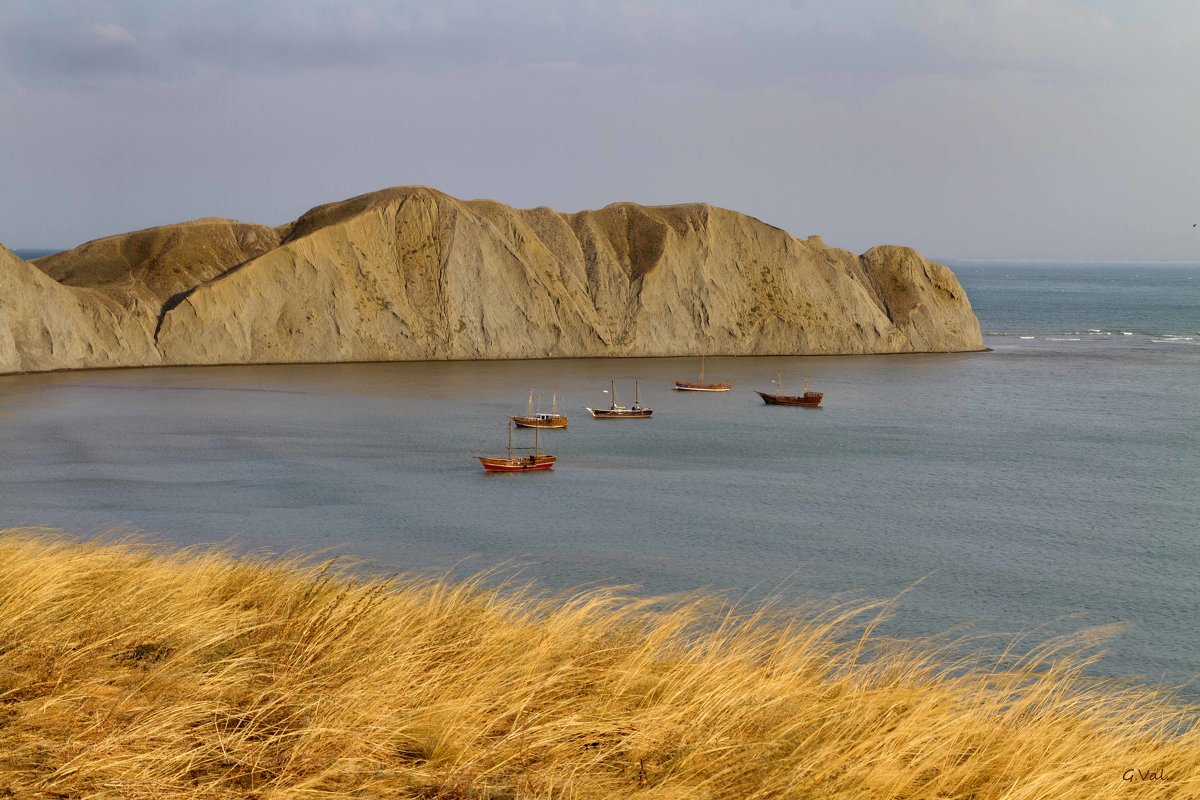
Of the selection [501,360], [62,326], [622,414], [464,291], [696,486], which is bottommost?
[696,486]

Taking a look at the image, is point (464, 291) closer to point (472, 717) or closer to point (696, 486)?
point (696, 486)

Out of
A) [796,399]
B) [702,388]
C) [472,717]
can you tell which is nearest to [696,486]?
[796,399]

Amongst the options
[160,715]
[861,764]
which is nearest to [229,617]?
[160,715]

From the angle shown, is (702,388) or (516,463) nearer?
(516,463)

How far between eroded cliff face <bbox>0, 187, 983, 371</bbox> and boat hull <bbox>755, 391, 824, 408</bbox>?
38.0m

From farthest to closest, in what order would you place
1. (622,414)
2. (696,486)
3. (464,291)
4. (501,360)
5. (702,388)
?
(464,291), (501,360), (702,388), (622,414), (696,486)

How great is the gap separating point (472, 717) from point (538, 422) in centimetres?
6207

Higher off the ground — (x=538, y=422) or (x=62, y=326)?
(x=62, y=326)

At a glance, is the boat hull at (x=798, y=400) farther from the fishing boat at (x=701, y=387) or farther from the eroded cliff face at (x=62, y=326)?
the eroded cliff face at (x=62, y=326)

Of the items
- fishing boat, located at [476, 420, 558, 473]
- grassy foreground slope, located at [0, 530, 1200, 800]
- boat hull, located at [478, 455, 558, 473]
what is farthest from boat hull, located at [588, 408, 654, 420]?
grassy foreground slope, located at [0, 530, 1200, 800]

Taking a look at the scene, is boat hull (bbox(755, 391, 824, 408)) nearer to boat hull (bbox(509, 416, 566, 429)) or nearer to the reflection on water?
the reflection on water

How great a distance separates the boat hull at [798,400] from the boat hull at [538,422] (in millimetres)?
19652

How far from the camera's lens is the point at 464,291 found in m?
117

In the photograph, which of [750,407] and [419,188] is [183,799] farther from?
[419,188]
